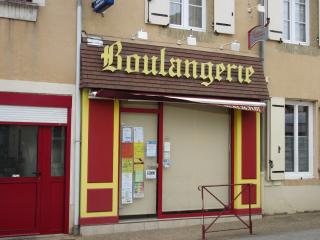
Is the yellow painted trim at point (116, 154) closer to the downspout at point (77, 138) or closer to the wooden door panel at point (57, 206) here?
the downspout at point (77, 138)

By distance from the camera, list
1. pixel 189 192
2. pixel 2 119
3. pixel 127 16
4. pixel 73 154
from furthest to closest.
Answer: pixel 189 192, pixel 127 16, pixel 73 154, pixel 2 119

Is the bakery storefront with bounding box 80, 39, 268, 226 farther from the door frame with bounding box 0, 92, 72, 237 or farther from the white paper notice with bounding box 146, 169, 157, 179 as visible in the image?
the door frame with bounding box 0, 92, 72, 237

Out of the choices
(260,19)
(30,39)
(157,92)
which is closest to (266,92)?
(260,19)

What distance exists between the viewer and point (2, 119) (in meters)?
8.30

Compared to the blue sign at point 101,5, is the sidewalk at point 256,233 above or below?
below

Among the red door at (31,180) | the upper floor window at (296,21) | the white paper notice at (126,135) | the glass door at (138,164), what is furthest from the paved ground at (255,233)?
the upper floor window at (296,21)

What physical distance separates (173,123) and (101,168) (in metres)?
1.88

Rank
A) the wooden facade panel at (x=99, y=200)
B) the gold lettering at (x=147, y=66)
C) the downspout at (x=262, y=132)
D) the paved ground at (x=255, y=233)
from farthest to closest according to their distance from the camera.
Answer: the downspout at (x=262, y=132), the gold lettering at (x=147, y=66), the wooden facade panel at (x=99, y=200), the paved ground at (x=255, y=233)

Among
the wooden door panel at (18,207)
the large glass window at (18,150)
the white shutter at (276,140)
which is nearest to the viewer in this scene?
the wooden door panel at (18,207)

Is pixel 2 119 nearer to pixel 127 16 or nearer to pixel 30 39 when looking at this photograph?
pixel 30 39

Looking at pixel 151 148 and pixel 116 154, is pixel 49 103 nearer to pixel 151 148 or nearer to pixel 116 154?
pixel 116 154

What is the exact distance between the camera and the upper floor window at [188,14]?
1031 cm

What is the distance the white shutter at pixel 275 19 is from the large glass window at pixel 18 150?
19.5 feet

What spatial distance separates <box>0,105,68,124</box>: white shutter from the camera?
27.3ft
